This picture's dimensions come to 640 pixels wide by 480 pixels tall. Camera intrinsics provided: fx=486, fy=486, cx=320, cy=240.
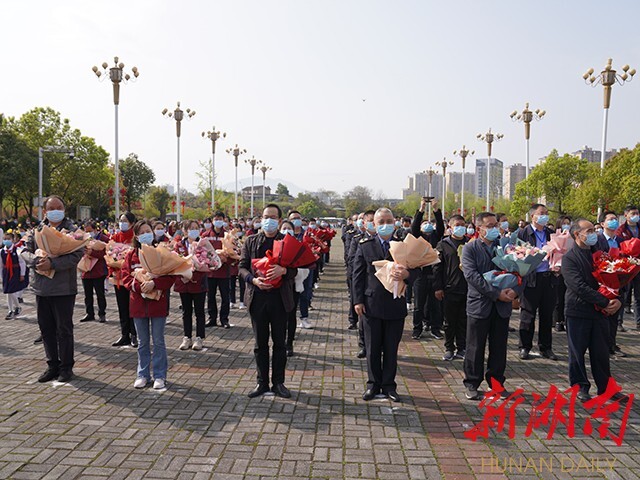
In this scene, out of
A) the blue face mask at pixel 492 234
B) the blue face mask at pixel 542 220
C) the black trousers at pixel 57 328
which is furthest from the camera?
the blue face mask at pixel 542 220

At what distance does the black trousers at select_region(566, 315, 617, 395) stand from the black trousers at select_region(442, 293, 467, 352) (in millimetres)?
1871

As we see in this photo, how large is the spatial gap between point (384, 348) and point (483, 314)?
1.24m

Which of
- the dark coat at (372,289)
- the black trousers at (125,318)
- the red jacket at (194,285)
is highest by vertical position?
the dark coat at (372,289)

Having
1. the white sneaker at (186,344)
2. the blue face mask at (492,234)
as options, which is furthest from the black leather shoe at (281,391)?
the blue face mask at (492,234)

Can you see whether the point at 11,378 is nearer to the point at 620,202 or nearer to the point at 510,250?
the point at 510,250

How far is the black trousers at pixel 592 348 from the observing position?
5719mm

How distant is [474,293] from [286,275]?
2291 millimetres

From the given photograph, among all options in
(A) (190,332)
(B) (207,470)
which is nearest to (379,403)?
(B) (207,470)

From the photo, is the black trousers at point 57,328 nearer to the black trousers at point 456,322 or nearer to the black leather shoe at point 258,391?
the black leather shoe at point 258,391

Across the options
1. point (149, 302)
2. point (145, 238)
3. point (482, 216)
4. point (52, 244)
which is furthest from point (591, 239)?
point (52, 244)

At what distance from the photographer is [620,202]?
26875 mm

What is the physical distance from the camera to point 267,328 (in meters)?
5.74

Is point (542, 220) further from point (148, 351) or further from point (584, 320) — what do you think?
point (148, 351)

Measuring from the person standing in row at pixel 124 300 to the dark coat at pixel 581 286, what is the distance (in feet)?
21.2
